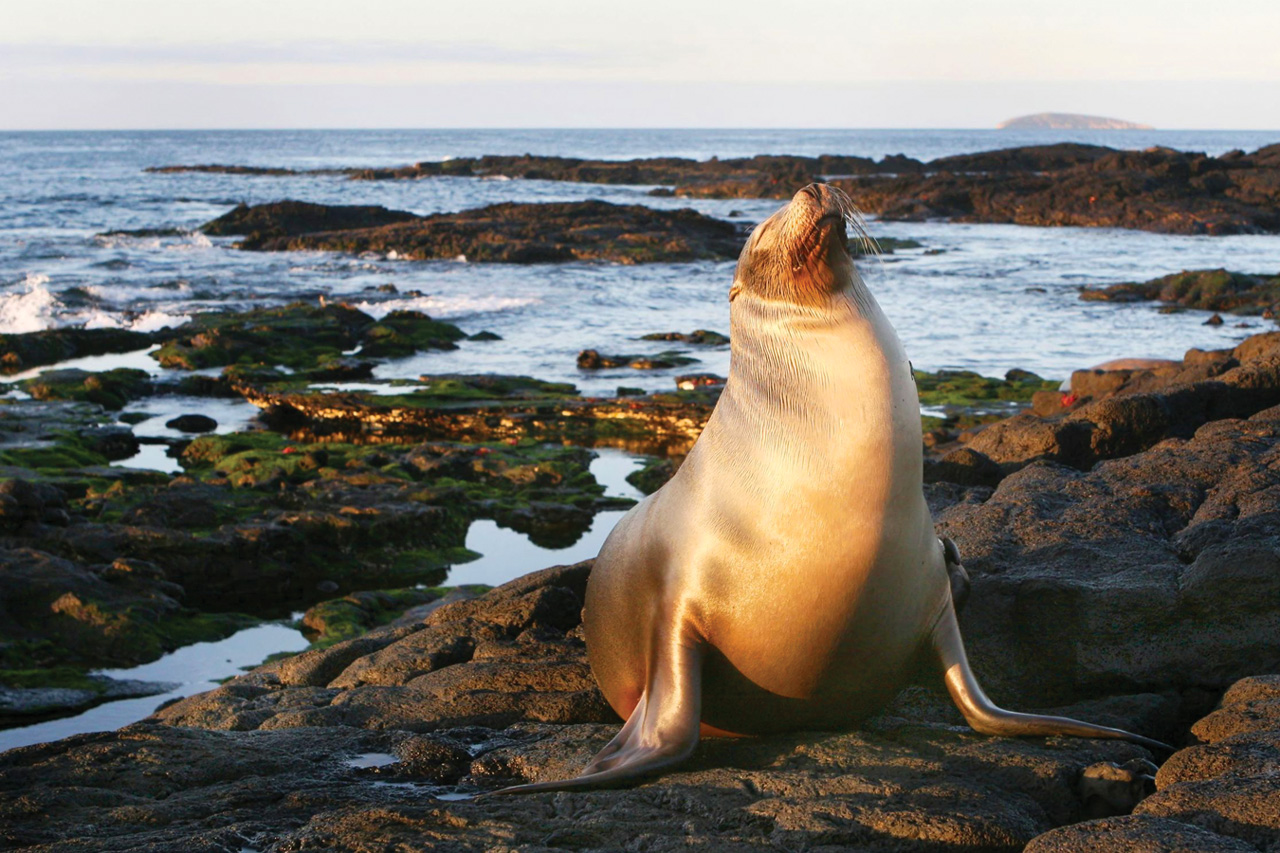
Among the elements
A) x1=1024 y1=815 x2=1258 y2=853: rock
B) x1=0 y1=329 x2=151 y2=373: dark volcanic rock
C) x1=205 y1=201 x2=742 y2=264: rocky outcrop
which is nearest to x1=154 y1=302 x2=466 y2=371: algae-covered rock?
x1=0 y1=329 x2=151 y2=373: dark volcanic rock

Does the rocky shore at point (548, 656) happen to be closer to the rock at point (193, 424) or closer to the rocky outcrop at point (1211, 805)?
the rocky outcrop at point (1211, 805)

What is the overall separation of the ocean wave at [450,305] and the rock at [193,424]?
10.8 metres

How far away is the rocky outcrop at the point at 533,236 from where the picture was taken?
129ft

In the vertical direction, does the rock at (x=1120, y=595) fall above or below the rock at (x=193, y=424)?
above

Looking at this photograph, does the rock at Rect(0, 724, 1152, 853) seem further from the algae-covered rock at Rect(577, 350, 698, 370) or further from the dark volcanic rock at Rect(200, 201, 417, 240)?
the dark volcanic rock at Rect(200, 201, 417, 240)

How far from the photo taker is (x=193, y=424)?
15.9 m

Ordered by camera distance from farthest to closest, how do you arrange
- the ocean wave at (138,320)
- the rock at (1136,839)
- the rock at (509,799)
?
the ocean wave at (138,320), the rock at (509,799), the rock at (1136,839)

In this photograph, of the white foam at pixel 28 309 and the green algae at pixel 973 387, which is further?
the white foam at pixel 28 309

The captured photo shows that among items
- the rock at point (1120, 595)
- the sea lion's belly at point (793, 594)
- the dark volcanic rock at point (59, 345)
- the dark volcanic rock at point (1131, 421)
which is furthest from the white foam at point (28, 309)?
the sea lion's belly at point (793, 594)

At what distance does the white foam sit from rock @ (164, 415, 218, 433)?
10.1 meters

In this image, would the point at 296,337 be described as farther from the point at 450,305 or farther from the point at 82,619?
the point at 82,619

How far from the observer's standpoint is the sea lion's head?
13.8 ft

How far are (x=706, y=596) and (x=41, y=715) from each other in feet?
17.8

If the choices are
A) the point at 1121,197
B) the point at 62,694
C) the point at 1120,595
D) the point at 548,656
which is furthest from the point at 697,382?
the point at 1121,197
